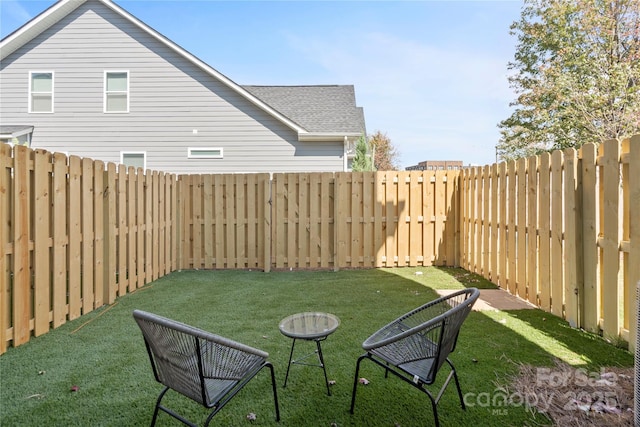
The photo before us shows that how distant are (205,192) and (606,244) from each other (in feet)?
20.5

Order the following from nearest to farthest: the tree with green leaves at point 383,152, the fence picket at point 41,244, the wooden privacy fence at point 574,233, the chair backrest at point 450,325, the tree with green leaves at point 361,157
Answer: the chair backrest at point 450,325
the wooden privacy fence at point 574,233
the fence picket at point 41,244
the tree with green leaves at point 361,157
the tree with green leaves at point 383,152

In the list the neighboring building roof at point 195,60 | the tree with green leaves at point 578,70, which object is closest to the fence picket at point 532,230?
the neighboring building roof at point 195,60

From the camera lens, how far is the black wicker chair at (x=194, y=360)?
1.62 metres

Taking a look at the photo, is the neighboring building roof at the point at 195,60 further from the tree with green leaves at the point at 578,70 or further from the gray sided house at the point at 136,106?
the tree with green leaves at the point at 578,70

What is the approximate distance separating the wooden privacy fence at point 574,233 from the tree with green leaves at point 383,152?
26441 millimetres

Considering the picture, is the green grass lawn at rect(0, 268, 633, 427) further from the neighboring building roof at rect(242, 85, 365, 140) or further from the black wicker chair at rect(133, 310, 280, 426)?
the neighboring building roof at rect(242, 85, 365, 140)

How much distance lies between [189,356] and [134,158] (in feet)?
33.1

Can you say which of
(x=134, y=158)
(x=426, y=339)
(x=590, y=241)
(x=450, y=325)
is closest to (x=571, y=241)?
(x=590, y=241)

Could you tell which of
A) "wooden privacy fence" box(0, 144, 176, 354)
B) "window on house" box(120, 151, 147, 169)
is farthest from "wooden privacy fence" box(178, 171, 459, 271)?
"window on house" box(120, 151, 147, 169)

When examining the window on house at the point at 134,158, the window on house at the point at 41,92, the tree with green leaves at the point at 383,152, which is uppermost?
the tree with green leaves at the point at 383,152

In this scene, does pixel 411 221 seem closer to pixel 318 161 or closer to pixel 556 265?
pixel 556 265

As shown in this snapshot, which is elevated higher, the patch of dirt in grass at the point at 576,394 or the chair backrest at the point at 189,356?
the chair backrest at the point at 189,356

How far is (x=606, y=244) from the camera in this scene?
3.13m

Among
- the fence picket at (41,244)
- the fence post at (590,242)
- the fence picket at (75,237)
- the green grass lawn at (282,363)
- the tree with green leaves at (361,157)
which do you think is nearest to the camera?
the green grass lawn at (282,363)
